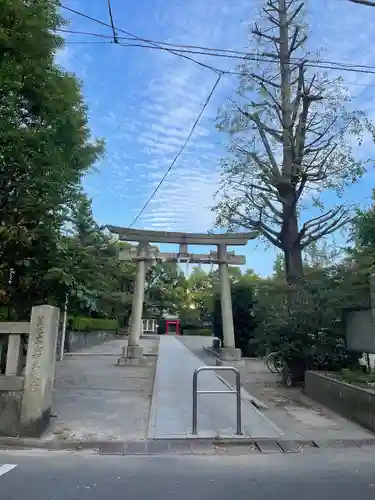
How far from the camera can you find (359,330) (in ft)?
30.4

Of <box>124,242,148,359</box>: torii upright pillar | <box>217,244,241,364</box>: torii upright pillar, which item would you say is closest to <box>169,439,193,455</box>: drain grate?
<box>124,242,148,359</box>: torii upright pillar

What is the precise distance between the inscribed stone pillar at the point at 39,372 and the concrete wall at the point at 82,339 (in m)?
14.5

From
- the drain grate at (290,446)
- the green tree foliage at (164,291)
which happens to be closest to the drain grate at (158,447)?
the drain grate at (290,446)

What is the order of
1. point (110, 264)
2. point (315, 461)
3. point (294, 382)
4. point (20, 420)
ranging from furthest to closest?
point (110, 264) → point (294, 382) → point (20, 420) → point (315, 461)

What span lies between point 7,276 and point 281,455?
5108 millimetres

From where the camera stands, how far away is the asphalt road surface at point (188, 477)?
3930 mm

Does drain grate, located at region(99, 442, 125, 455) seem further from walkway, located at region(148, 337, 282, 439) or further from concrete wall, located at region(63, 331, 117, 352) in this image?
concrete wall, located at region(63, 331, 117, 352)

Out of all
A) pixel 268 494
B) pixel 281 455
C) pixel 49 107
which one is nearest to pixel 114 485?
pixel 268 494

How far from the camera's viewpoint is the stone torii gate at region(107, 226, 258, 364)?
53.3 ft

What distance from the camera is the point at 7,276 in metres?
7.62

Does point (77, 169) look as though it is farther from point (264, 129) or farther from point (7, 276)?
point (264, 129)

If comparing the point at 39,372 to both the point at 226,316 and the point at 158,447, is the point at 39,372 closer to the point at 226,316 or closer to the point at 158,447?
the point at 158,447

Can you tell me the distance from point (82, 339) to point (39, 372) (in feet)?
61.2

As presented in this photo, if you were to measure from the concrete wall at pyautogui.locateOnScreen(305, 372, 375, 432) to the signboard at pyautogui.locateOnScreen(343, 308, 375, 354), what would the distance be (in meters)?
0.97
